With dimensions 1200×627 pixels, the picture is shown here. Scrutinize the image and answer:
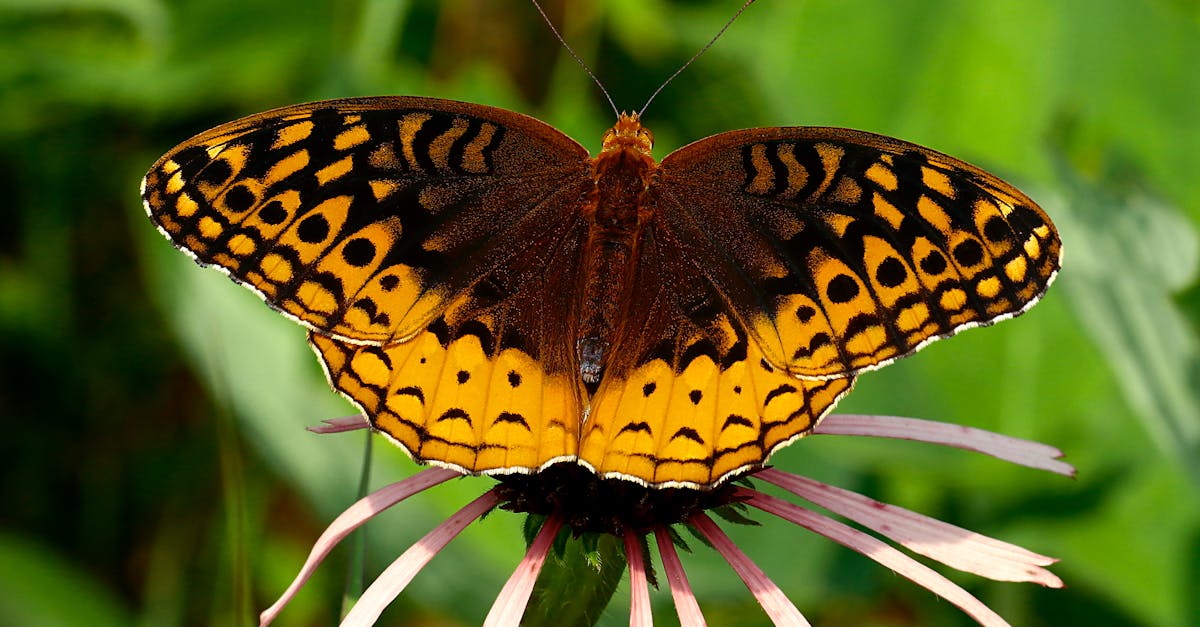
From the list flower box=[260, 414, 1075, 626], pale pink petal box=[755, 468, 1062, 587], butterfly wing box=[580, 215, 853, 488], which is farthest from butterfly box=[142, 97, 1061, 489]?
pale pink petal box=[755, 468, 1062, 587]

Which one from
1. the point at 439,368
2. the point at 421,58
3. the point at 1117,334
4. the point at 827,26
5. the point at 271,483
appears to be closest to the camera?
the point at 439,368

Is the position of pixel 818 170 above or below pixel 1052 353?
below

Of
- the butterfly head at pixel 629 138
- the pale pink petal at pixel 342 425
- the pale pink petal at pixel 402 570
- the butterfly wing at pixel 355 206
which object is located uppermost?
the butterfly head at pixel 629 138

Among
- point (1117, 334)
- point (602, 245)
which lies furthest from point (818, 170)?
point (1117, 334)

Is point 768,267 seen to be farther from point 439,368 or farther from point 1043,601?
point 1043,601

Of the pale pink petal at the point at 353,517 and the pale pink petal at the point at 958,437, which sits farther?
the pale pink petal at the point at 958,437

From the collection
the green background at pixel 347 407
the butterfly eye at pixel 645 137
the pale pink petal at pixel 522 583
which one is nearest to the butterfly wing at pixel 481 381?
the pale pink petal at pixel 522 583

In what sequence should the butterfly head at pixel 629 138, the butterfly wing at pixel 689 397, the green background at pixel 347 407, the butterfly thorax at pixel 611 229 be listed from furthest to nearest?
the green background at pixel 347 407 < the butterfly head at pixel 629 138 < the butterfly thorax at pixel 611 229 < the butterfly wing at pixel 689 397

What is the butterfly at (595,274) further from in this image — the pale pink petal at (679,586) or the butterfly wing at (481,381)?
the pale pink petal at (679,586)
